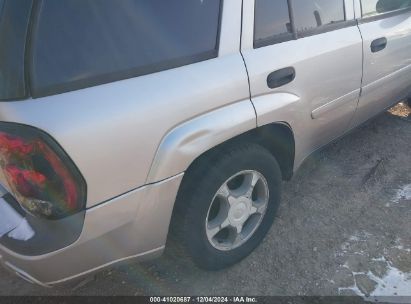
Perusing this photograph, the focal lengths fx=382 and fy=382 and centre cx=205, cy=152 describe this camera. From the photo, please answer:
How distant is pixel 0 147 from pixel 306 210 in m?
2.15

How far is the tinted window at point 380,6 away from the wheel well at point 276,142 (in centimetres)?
119

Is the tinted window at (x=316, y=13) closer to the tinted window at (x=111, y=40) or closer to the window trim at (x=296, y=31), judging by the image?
the window trim at (x=296, y=31)

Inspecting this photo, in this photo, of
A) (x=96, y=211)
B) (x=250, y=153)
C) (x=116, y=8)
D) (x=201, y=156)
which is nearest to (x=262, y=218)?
(x=250, y=153)

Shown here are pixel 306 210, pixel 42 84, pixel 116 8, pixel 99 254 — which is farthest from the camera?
pixel 306 210

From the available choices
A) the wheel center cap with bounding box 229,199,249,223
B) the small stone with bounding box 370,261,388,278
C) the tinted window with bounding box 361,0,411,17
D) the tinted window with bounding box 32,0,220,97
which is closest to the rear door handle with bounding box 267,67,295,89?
the tinted window with bounding box 32,0,220,97

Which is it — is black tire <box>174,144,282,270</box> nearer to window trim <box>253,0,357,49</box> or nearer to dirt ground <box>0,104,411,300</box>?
dirt ground <box>0,104,411,300</box>

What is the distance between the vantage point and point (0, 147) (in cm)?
153

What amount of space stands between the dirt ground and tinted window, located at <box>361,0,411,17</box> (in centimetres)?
132

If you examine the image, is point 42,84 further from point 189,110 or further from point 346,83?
point 346,83

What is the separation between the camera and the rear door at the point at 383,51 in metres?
2.84

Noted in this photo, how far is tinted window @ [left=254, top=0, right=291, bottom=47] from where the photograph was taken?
209cm

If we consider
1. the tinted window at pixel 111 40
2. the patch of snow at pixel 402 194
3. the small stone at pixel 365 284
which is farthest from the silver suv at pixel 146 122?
the patch of snow at pixel 402 194

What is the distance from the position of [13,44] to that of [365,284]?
2216 mm

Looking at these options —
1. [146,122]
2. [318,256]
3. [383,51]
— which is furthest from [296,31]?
[318,256]
